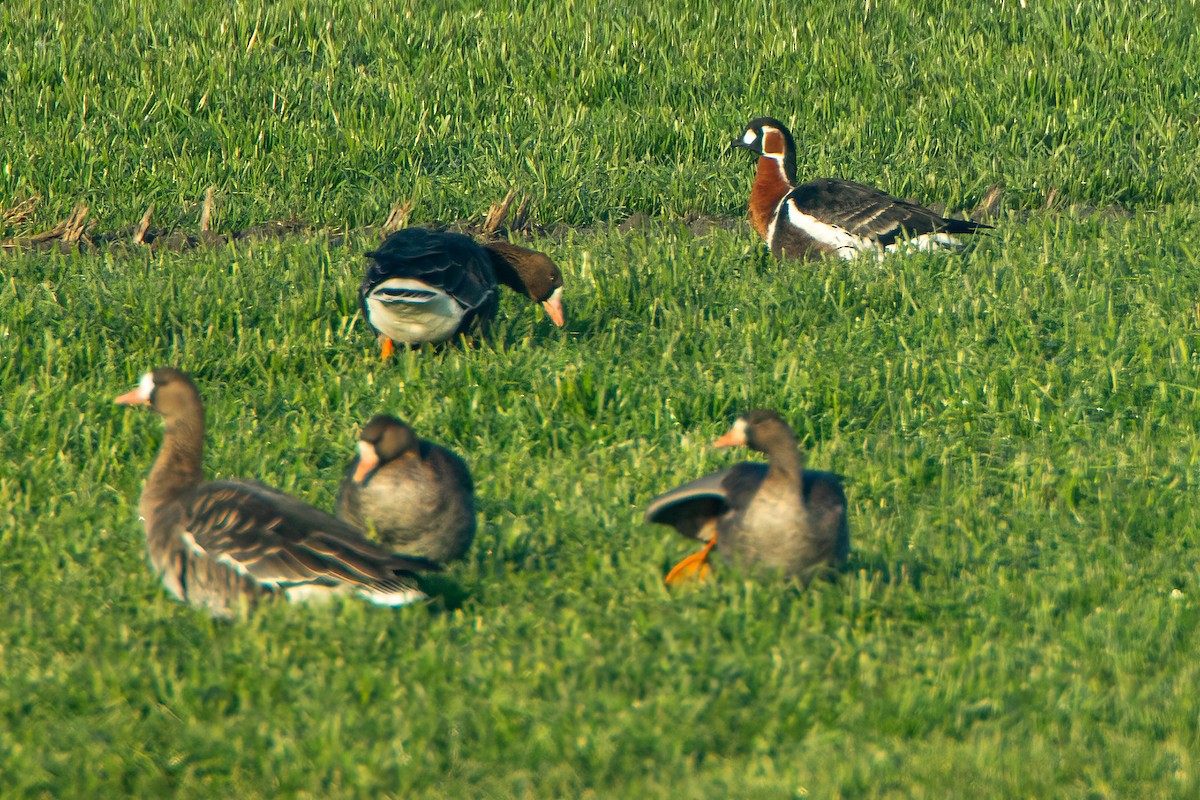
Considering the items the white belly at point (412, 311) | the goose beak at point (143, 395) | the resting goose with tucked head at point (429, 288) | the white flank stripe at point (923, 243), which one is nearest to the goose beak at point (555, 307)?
the resting goose with tucked head at point (429, 288)

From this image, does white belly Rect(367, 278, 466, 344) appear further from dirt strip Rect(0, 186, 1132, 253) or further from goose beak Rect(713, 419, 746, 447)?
goose beak Rect(713, 419, 746, 447)

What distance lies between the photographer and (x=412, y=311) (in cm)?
829

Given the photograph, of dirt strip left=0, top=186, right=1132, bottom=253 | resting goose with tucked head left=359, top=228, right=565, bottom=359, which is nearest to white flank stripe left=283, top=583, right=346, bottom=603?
resting goose with tucked head left=359, top=228, right=565, bottom=359

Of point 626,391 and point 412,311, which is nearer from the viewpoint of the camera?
point 626,391

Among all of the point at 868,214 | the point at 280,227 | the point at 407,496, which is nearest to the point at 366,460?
the point at 407,496

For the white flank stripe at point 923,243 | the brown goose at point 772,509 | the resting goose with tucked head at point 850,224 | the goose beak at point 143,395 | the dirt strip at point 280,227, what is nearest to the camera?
the brown goose at point 772,509

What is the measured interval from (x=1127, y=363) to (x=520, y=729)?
495 cm

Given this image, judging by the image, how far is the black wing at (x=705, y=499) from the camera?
5707mm

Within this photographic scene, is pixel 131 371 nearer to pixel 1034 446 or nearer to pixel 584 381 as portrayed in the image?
pixel 584 381

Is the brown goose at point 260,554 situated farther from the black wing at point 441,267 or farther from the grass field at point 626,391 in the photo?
Answer: the black wing at point 441,267

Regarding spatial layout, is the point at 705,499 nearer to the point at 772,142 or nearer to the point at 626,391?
the point at 626,391

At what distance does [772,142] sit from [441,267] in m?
4.22

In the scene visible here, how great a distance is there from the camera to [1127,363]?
827 cm

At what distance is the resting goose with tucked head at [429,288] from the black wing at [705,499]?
2773 millimetres
